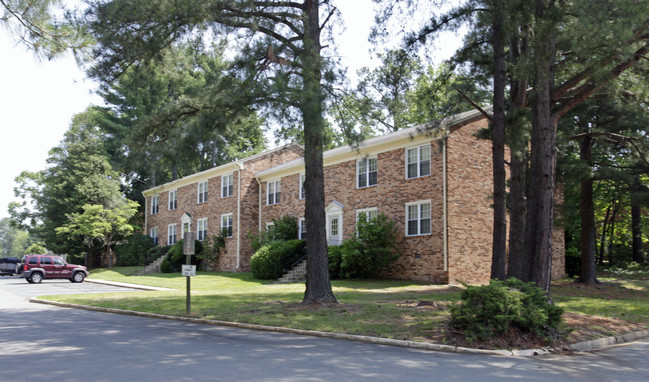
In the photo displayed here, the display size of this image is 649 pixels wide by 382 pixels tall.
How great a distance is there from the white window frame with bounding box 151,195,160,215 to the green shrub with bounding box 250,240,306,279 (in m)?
19.3

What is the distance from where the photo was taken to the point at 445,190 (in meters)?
22.0

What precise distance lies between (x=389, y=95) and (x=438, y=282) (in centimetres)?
950

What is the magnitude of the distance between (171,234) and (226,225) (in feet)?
27.3

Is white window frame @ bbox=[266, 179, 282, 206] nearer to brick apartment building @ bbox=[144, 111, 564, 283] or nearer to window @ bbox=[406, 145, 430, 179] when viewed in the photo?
brick apartment building @ bbox=[144, 111, 564, 283]

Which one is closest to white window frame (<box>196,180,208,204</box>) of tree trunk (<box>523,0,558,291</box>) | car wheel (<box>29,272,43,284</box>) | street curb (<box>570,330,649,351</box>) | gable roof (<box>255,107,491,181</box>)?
gable roof (<box>255,107,491,181</box>)

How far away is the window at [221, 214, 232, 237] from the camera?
33.5 metres

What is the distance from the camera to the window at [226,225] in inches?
1320

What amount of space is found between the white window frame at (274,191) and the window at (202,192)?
6111mm

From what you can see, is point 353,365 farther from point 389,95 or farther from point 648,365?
point 389,95

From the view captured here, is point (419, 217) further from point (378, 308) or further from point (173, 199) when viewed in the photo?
point (173, 199)

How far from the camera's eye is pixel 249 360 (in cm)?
754

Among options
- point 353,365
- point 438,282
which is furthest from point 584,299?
point 353,365

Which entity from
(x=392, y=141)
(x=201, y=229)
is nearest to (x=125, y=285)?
(x=201, y=229)

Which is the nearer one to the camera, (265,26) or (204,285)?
(265,26)
